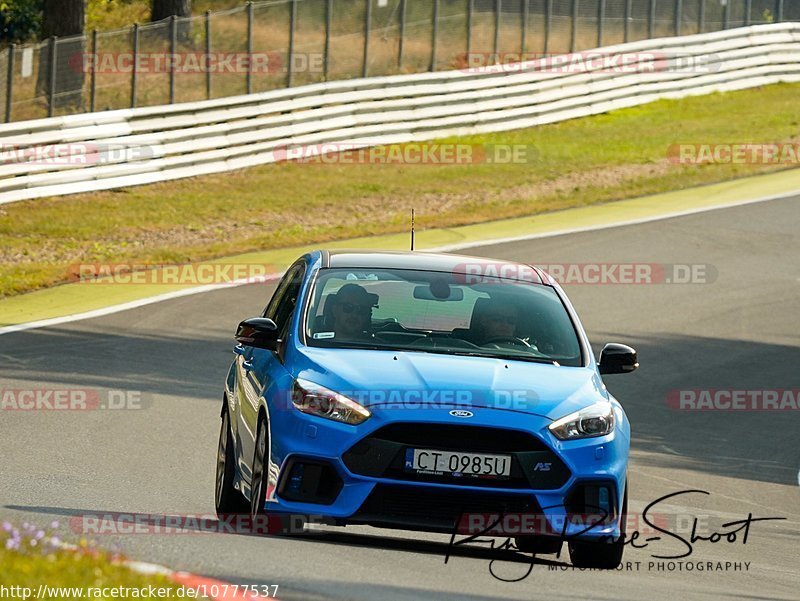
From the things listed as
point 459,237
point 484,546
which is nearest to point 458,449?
point 484,546

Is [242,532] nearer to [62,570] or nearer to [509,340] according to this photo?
[509,340]

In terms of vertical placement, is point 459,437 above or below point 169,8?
below

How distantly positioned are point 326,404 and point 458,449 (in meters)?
0.69

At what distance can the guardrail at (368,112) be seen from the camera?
977 inches

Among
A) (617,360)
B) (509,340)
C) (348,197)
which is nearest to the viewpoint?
(617,360)

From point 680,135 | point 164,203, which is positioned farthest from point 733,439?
point 680,135

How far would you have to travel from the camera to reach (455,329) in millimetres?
9453

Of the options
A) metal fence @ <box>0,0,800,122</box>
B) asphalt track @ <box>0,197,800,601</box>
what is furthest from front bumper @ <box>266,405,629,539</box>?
metal fence @ <box>0,0,800,122</box>

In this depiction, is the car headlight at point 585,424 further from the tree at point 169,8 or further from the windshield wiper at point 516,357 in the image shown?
the tree at point 169,8

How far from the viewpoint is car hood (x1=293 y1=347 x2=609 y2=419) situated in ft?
26.5

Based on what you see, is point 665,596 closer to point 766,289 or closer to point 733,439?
point 733,439

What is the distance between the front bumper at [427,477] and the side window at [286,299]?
4.47 ft

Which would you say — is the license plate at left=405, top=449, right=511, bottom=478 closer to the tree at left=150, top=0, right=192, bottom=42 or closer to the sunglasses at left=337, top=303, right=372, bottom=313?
the sunglasses at left=337, top=303, right=372, bottom=313

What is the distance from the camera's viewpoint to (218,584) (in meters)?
→ 6.65
